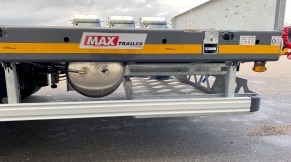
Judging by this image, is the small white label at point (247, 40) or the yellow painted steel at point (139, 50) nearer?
the yellow painted steel at point (139, 50)

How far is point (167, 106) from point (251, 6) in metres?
1.48

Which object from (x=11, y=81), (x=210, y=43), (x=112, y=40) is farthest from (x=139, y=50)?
(x=11, y=81)

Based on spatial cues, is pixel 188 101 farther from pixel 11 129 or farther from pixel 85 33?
pixel 11 129

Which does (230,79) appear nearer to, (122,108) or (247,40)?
(247,40)

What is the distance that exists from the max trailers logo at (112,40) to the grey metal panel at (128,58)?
83 millimetres

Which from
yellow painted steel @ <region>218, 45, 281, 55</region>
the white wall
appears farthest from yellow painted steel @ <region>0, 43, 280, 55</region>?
the white wall

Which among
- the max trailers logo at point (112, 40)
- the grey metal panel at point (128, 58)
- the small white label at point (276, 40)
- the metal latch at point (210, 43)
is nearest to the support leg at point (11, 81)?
the grey metal panel at point (128, 58)

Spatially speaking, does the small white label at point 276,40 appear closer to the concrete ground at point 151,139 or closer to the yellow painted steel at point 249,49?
the yellow painted steel at point 249,49

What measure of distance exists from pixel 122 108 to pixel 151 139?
3.36 feet

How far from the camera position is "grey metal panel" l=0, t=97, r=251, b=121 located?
2.11 m

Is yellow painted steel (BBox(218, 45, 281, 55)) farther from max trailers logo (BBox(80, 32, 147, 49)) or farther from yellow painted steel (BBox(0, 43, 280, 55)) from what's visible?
max trailers logo (BBox(80, 32, 147, 49))

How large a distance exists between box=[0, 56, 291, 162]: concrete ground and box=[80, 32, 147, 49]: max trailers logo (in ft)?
3.80

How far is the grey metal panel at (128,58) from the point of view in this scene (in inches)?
82.4

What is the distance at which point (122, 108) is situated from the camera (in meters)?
2.23
